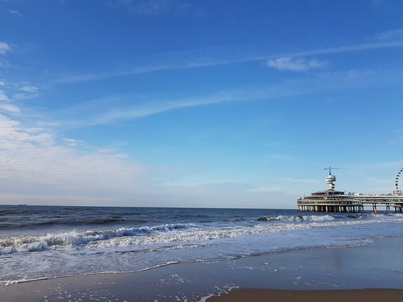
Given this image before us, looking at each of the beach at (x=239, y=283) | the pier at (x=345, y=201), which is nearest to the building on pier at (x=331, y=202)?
the pier at (x=345, y=201)

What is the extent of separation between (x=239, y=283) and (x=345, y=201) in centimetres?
8562

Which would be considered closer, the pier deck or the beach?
the beach

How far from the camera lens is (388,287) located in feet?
26.7

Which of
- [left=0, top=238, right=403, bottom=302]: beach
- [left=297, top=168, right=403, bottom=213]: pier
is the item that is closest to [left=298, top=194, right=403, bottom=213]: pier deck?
[left=297, top=168, right=403, bottom=213]: pier

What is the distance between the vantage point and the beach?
7426mm

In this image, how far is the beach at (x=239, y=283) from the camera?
7426 mm

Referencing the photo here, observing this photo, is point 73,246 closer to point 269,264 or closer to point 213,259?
→ point 213,259

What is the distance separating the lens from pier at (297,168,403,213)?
79.4 meters

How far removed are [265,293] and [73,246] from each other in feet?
38.1

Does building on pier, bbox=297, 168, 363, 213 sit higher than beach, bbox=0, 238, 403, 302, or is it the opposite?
building on pier, bbox=297, 168, 363, 213

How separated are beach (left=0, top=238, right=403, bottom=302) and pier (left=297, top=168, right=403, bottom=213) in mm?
77201

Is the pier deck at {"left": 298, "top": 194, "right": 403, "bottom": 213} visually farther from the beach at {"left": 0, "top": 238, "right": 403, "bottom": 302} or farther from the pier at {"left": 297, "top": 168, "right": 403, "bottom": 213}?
the beach at {"left": 0, "top": 238, "right": 403, "bottom": 302}

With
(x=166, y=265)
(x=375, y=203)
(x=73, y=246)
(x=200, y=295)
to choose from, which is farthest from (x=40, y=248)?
(x=375, y=203)

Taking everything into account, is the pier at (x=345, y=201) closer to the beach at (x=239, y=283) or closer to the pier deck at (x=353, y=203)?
the pier deck at (x=353, y=203)
